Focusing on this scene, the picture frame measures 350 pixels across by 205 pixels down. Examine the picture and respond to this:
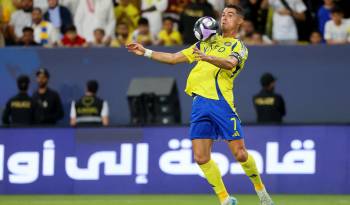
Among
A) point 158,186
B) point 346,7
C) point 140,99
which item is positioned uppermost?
point 346,7

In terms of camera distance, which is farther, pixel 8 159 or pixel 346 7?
pixel 346 7

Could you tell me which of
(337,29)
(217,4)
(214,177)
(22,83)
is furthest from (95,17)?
(214,177)

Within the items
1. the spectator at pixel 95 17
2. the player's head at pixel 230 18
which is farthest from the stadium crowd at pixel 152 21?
the player's head at pixel 230 18

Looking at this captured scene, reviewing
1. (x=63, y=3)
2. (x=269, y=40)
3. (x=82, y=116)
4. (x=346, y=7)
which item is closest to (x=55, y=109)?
(x=82, y=116)

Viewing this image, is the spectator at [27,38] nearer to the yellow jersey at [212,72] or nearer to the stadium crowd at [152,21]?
the stadium crowd at [152,21]

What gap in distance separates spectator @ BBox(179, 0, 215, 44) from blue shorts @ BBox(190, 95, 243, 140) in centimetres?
713

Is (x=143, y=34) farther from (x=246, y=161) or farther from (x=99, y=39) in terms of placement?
(x=246, y=161)

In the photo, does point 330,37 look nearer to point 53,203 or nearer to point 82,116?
point 82,116

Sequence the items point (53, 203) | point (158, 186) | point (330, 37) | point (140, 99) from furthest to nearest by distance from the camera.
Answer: point (330, 37), point (140, 99), point (158, 186), point (53, 203)

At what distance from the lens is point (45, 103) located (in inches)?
769

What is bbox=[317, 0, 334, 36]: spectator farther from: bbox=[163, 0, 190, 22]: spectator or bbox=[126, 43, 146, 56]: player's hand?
bbox=[126, 43, 146, 56]: player's hand

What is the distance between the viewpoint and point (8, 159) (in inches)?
671

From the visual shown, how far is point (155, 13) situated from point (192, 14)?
921 millimetres

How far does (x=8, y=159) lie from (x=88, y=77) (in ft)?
13.3
